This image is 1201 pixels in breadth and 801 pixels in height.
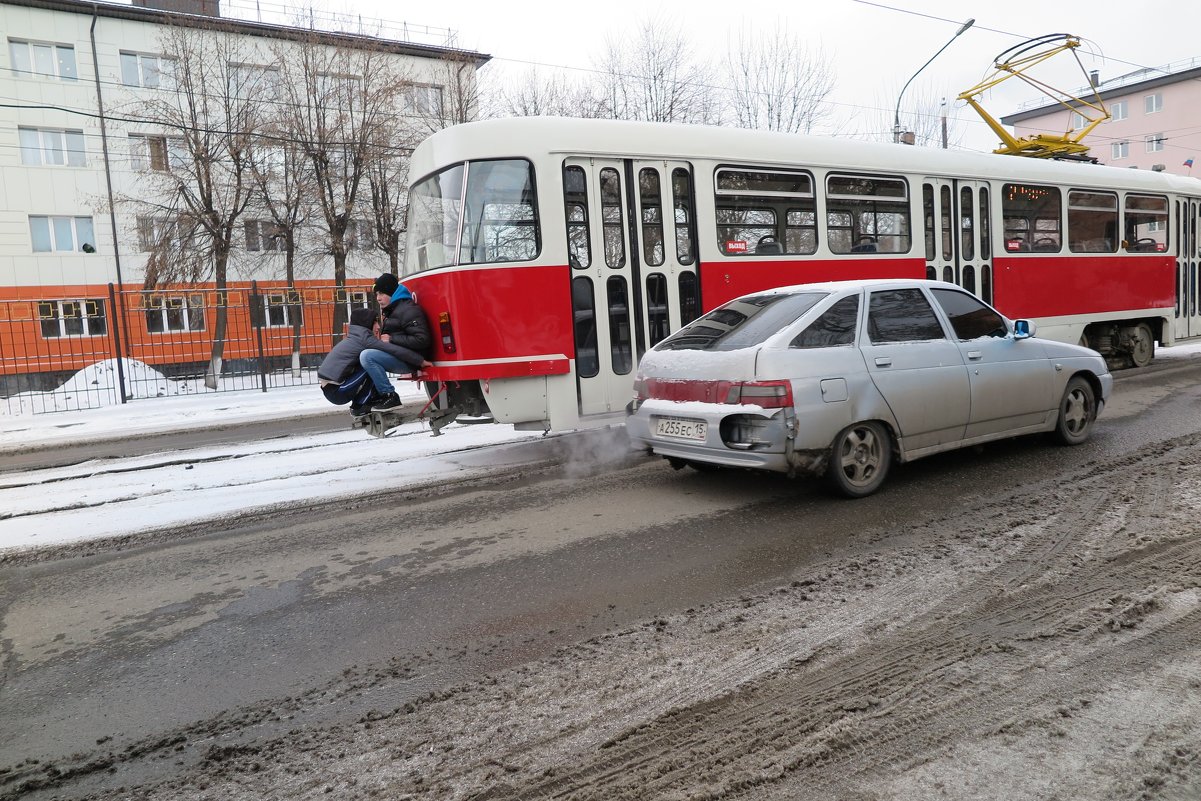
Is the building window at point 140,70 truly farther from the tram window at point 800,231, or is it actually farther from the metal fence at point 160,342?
the tram window at point 800,231

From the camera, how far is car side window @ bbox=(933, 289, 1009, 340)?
22.2 ft

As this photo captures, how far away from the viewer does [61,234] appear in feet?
88.9

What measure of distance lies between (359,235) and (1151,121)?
197ft

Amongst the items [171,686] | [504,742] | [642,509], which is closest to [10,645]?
[171,686]

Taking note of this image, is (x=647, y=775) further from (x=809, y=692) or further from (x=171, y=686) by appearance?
(x=171, y=686)

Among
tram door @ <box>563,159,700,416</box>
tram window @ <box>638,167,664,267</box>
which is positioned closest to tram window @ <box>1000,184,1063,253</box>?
tram door @ <box>563,159,700,416</box>

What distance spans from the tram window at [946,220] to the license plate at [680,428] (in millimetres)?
6614

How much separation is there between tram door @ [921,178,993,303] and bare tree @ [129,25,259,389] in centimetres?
1881

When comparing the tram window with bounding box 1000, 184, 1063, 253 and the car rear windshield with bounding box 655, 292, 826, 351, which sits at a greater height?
the tram window with bounding box 1000, 184, 1063, 253

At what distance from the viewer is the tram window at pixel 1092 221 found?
12.6 m

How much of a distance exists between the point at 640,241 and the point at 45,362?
15.2 meters

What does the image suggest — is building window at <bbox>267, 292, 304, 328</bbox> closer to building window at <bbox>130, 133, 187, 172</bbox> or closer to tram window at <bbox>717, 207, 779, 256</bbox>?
building window at <bbox>130, 133, 187, 172</bbox>

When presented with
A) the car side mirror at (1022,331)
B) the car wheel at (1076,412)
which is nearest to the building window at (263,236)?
the car side mirror at (1022,331)

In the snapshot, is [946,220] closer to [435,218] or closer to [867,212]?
[867,212]
